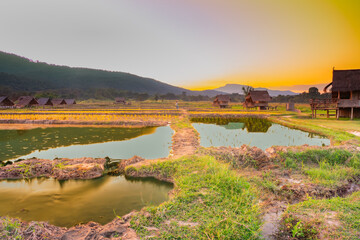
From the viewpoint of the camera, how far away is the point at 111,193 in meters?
5.35

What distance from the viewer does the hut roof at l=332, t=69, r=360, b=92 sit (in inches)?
734

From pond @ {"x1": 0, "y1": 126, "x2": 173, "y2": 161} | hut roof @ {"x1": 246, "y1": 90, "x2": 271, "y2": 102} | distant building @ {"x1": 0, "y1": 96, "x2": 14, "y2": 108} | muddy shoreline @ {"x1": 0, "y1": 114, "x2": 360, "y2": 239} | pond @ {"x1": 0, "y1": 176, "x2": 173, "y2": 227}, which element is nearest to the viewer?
muddy shoreline @ {"x1": 0, "y1": 114, "x2": 360, "y2": 239}

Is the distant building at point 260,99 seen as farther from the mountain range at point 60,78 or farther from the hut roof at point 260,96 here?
the mountain range at point 60,78

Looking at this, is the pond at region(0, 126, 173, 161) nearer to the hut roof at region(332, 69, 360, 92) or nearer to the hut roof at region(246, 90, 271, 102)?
the hut roof at region(332, 69, 360, 92)

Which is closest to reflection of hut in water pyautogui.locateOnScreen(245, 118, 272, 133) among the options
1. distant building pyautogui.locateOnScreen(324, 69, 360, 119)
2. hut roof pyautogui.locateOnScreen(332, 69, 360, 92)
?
distant building pyautogui.locateOnScreen(324, 69, 360, 119)

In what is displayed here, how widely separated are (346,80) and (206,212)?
23245 mm

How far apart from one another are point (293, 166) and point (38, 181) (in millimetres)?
8676

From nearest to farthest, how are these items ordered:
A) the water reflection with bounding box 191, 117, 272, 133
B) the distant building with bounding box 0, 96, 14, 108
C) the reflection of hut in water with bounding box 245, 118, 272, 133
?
the reflection of hut in water with bounding box 245, 118, 272, 133, the water reflection with bounding box 191, 117, 272, 133, the distant building with bounding box 0, 96, 14, 108

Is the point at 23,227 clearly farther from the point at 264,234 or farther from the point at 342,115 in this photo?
the point at 342,115

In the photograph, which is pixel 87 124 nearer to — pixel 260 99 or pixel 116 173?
pixel 116 173

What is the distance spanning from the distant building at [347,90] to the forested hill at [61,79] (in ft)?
351

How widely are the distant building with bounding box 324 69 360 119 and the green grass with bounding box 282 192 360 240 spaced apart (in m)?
19.4

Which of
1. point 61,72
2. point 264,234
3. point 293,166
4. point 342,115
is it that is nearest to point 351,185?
Result: point 293,166

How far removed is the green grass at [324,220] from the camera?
318cm
